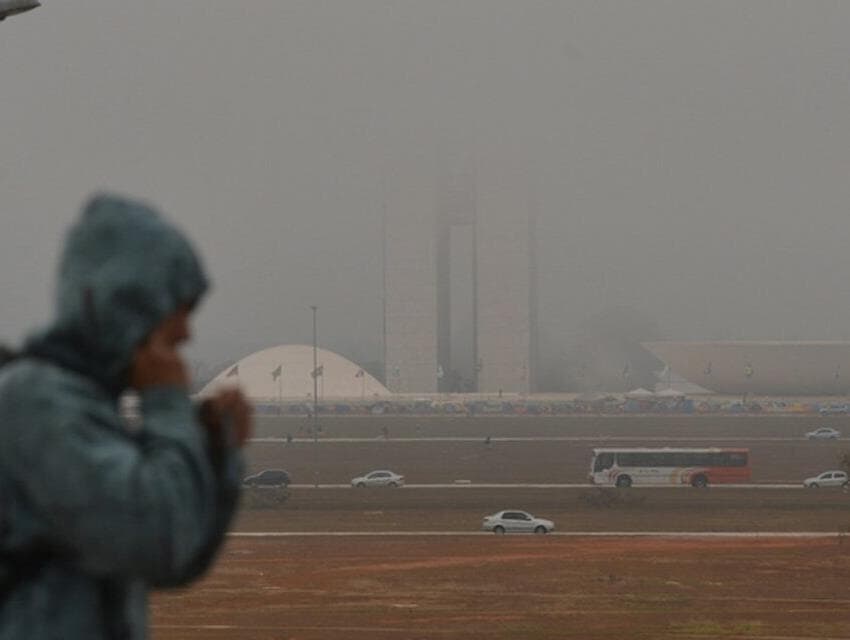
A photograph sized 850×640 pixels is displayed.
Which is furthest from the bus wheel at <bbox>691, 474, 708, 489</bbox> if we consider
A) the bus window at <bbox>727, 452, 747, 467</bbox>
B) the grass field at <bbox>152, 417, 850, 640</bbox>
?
the grass field at <bbox>152, 417, 850, 640</bbox>

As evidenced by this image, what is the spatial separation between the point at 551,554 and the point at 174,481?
34172mm

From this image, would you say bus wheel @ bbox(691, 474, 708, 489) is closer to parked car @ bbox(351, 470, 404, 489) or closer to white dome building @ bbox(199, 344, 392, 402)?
parked car @ bbox(351, 470, 404, 489)

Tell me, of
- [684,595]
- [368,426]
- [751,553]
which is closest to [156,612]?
[684,595]

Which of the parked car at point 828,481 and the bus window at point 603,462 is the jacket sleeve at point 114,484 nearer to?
the parked car at point 828,481

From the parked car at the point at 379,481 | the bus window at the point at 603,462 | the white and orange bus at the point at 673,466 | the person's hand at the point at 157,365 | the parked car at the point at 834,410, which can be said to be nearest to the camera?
the person's hand at the point at 157,365

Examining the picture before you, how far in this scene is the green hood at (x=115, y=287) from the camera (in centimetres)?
181

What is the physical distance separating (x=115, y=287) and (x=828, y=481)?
54.7 metres

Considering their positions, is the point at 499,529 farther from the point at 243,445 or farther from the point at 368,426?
the point at 368,426

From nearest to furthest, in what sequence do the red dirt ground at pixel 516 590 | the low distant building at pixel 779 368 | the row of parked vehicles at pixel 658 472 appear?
the red dirt ground at pixel 516 590, the row of parked vehicles at pixel 658 472, the low distant building at pixel 779 368

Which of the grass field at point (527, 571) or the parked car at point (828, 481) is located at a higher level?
the grass field at point (527, 571)

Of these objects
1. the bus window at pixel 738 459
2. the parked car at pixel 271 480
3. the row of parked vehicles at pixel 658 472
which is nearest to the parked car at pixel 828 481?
the row of parked vehicles at pixel 658 472

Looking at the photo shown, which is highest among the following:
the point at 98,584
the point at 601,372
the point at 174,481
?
the point at 174,481

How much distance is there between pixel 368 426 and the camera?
113562 mm

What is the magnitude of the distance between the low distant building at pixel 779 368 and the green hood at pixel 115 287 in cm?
17045
